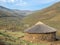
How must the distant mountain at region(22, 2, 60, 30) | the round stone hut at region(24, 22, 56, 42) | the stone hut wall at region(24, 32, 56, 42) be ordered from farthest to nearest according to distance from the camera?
the distant mountain at region(22, 2, 60, 30), the round stone hut at region(24, 22, 56, 42), the stone hut wall at region(24, 32, 56, 42)

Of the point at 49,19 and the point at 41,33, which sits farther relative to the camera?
the point at 49,19

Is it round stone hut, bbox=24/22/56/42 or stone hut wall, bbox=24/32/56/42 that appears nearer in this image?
stone hut wall, bbox=24/32/56/42

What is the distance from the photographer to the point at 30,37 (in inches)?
1287

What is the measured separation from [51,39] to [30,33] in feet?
11.1

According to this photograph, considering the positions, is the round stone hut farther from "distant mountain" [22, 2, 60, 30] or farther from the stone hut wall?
"distant mountain" [22, 2, 60, 30]

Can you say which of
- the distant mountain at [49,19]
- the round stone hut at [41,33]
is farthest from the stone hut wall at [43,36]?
the distant mountain at [49,19]

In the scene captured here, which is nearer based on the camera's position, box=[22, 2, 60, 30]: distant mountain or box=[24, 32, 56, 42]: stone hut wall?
box=[24, 32, 56, 42]: stone hut wall

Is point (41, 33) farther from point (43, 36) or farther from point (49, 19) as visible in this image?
point (49, 19)

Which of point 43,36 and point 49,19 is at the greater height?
point 49,19

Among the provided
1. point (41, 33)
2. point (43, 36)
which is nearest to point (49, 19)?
point (41, 33)

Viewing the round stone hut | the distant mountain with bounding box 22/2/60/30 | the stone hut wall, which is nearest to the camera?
the stone hut wall

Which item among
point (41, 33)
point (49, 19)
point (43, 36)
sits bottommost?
point (43, 36)

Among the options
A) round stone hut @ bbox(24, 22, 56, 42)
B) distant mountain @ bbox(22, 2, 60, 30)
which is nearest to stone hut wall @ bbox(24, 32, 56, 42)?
round stone hut @ bbox(24, 22, 56, 42)

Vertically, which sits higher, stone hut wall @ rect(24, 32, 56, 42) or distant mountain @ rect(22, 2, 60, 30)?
distant mountain @ rect(22, 2, 60, 30)
